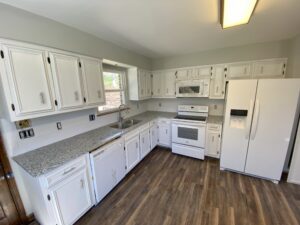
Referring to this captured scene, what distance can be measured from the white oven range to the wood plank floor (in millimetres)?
483

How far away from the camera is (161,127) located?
3.56 m

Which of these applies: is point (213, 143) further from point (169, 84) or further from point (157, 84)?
point (157, 84)

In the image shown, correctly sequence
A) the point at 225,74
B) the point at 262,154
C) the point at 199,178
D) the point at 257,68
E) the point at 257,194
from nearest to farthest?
1. the point at 257,194
2. the point at 262,154
3. the point at 199,178
4. the point at 257,68
5. the point at 225,74

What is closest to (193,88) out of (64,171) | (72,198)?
(64,171)

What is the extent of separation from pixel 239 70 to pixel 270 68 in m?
0.55

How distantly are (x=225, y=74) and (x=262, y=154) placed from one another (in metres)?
1.77

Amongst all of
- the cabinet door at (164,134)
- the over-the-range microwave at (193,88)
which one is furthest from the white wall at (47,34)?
the cabinet door at (164,134)

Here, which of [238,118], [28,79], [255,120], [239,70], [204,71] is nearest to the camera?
[28,79]

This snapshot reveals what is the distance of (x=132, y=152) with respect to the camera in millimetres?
2648

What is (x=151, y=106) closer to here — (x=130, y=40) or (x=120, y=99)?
(x=120, y=99)

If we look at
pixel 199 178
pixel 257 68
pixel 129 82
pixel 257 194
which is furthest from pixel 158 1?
pixel 257 194

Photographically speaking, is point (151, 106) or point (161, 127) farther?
point (151, 106)

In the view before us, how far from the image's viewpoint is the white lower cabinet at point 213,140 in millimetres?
2899

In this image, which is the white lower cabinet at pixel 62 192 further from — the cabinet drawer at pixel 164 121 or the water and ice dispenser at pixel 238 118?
the water and ice dispenser at pixel 238 118
